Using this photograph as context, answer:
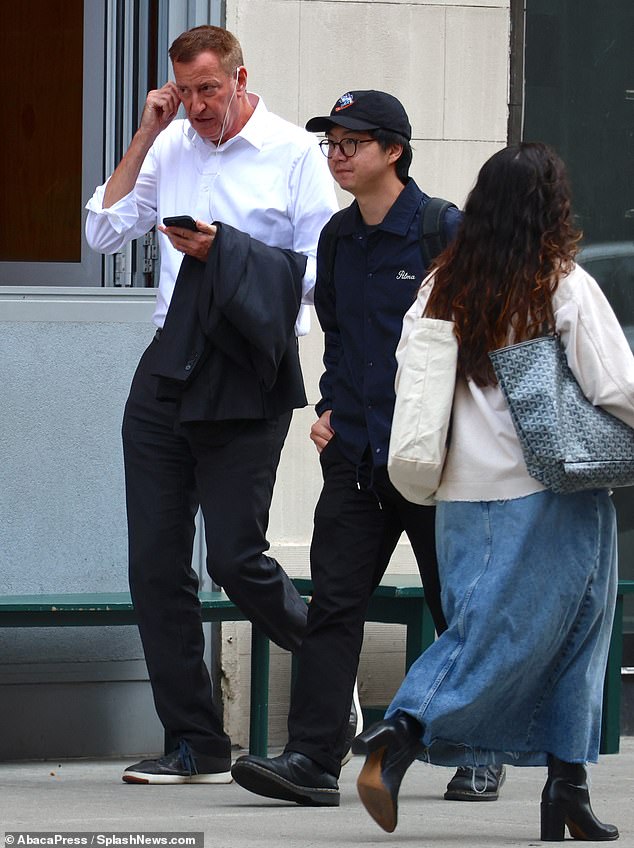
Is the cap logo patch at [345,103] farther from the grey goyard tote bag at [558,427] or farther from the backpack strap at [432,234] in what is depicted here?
the grey goyard tote bag at [558,427]

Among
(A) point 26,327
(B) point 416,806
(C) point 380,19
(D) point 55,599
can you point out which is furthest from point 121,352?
(B) point 416,806

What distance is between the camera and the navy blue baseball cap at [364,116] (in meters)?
4.50

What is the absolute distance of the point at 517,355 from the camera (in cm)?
373

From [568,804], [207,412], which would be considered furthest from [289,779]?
[207,412]

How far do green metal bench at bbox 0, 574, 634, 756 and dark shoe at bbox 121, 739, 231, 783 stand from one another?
1.99 ft

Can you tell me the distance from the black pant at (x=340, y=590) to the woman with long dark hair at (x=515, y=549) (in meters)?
0.57

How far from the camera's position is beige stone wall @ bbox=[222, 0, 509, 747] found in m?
6.15

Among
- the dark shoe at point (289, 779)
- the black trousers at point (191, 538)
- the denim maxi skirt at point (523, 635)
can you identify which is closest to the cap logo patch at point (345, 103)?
the black trousers at point (191, 538)

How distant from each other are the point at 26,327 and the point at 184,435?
51.7 inches

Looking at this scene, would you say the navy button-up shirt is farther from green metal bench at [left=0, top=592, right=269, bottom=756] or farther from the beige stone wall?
the beige stone wall

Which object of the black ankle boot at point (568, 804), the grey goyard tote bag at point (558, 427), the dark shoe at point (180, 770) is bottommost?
the dark shoe at point (180, 770)

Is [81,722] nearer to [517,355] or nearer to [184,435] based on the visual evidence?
[184,435]

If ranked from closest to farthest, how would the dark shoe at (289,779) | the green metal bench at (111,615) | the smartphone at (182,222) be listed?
the dark shoe at (289,779)
the smartphone at (182,222)
the green metal bench at (111,615)

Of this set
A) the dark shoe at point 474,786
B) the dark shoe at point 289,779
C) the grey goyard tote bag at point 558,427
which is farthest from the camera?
the dark shoe at point 474,786
